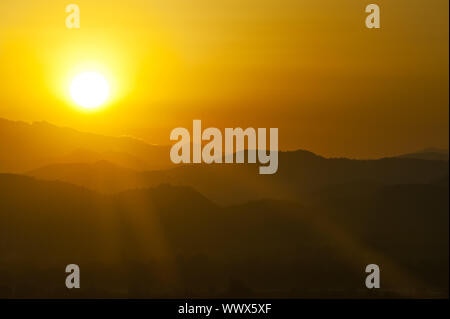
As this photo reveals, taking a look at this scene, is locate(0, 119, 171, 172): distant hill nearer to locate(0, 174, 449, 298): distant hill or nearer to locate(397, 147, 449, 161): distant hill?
locate(0, 174, 449, 298): distant hill

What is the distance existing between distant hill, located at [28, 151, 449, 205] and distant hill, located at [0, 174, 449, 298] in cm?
26

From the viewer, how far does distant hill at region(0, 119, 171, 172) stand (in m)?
16.3

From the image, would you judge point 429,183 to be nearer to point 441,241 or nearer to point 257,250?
point 441,241

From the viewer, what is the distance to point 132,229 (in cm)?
1603

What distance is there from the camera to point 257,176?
17172 millimetres

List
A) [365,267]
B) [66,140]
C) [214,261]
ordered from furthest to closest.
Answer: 1. [66,140]
2. [214,261]
3. [365,267]

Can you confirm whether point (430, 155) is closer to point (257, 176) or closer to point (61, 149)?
point (257, 176)

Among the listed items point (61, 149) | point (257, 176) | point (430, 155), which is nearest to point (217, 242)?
point (257, 176)

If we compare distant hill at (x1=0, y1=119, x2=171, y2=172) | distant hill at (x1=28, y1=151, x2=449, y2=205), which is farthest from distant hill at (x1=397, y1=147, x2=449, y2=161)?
distant hill at (x1=0, y1=119, x2=171, y2=172)

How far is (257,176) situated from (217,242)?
2.28 metres

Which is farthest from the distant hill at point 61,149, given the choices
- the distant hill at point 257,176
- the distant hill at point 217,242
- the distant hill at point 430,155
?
the distant hill at point 430,155

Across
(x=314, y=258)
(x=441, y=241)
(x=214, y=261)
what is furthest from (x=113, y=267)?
(x=441, y=241)

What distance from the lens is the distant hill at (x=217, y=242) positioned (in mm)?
14719

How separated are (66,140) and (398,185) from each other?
972cm
